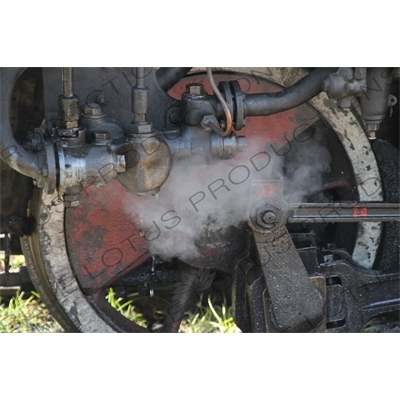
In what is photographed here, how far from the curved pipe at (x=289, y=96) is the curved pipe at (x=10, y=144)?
2.29 ft

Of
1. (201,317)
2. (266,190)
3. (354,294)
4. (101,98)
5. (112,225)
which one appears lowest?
(201,317)

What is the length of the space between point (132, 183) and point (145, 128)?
184 mm

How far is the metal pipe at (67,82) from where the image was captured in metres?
2.38

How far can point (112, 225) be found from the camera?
288 cm

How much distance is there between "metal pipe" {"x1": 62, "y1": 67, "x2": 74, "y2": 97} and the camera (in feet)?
7.80

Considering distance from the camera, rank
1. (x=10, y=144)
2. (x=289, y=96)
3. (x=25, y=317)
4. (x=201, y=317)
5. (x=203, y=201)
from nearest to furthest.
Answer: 1. (x=10, y=144)
2. (x=289, y=96)
3. (x=203, y=201)
4. (x=25, y=317)
5. (x=201, y=317)

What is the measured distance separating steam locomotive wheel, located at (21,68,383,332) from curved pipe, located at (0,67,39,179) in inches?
16.3

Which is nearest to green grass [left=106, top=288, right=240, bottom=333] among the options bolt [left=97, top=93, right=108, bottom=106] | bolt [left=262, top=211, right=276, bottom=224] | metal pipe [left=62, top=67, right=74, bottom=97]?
bolt [left=262, top=211, right=276, bottom=224]

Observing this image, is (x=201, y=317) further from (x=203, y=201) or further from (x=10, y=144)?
(x=10, y=144)

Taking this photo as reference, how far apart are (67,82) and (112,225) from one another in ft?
2.16

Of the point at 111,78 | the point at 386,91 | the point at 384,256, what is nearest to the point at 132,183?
the point at 111,78

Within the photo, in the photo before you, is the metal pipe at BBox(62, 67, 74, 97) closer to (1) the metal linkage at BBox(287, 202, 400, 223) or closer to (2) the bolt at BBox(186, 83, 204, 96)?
(2) the bolt at BBox(186, 83, 204, 96)

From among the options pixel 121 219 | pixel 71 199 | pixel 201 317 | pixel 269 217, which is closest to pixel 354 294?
pixel 269 217

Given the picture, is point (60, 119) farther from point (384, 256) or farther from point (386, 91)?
point (384, 256)
